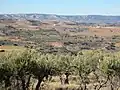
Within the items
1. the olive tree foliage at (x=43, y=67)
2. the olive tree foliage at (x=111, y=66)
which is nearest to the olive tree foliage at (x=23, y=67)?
the olive tree foliage at (x=43, y=67)

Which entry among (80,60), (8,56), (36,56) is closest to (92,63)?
(80,60)

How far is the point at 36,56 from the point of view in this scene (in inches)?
1630

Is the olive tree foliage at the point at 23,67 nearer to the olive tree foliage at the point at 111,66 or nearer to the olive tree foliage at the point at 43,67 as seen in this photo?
the olive tree foliage at the point at 43,67

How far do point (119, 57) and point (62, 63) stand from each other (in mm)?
7965

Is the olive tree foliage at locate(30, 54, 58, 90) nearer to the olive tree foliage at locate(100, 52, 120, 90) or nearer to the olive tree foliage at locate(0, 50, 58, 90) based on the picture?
the olive tree foliage at locate(0, 50, 58, 90)

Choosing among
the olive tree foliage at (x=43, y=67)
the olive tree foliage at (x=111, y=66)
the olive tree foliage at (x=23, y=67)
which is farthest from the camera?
the olive tree foliage at (x=111, y=66)

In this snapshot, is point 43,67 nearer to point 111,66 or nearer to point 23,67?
point 23,67

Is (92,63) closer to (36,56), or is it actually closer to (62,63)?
(62,63)

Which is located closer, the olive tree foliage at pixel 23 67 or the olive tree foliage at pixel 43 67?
the olive tree foliage at pixel 23 67

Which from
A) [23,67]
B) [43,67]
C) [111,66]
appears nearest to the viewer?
[23,67]

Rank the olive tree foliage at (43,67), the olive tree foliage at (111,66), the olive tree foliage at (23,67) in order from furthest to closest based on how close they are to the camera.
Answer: the olive tree foliage at (111,66), the olive tree foliage at (43,67), the olive tree foliage at (23,67)

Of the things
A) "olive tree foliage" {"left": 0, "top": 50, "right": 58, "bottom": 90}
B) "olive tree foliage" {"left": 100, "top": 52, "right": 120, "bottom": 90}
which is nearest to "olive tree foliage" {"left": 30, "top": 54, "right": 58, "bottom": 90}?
"olive tree foliage" {"left": 0, "top": 50, "right": 58, "bottom": 90}

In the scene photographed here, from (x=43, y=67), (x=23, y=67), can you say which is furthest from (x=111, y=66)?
(x=23, y=67)

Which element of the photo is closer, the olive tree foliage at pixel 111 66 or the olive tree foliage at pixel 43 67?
the olive tree foliage at pixel 43 67
